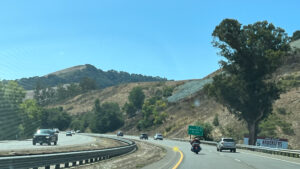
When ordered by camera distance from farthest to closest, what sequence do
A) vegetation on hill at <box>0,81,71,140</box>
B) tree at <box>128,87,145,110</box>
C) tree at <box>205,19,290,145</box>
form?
1. tree at <box>128,87,145,110</box>
2. vegetation on hill at <box>0,81,71,140</box>
3. tree at <box>205,19,290,145</box>

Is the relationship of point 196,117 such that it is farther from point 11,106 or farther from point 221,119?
point 11,106

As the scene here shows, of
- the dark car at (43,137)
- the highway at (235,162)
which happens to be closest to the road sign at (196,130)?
the dark car at (43,137)

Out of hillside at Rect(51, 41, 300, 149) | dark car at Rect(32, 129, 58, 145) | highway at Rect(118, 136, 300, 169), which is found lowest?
dark car at Rect(32, 129, 58, 145)

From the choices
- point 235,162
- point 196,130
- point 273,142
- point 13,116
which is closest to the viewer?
point 235,162

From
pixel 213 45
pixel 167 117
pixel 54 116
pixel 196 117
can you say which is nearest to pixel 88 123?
pixel 54 116

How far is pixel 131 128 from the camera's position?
129000 millimetres

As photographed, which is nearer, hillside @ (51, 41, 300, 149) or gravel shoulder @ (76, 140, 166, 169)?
gravel shoulder @ (76, 140, 166, 169)

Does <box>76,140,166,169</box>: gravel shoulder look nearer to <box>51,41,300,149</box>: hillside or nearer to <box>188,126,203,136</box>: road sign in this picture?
<box>51,41,300,149</box>: hillside

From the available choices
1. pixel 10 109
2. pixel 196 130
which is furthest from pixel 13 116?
pixel 196 130

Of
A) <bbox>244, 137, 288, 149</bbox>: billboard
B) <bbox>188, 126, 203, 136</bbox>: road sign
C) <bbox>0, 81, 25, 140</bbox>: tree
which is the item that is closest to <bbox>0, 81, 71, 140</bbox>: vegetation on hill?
<bbox>0, 81, 25, 140</bbox>: tree

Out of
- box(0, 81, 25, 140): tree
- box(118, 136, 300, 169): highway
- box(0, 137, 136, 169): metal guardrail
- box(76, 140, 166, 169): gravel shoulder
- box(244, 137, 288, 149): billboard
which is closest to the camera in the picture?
box(0, 137, 136, 169): metal guardrail

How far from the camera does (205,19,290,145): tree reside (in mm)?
53531

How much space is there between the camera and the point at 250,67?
55.0m

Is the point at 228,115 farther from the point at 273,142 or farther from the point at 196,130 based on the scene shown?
the point at 273,142
